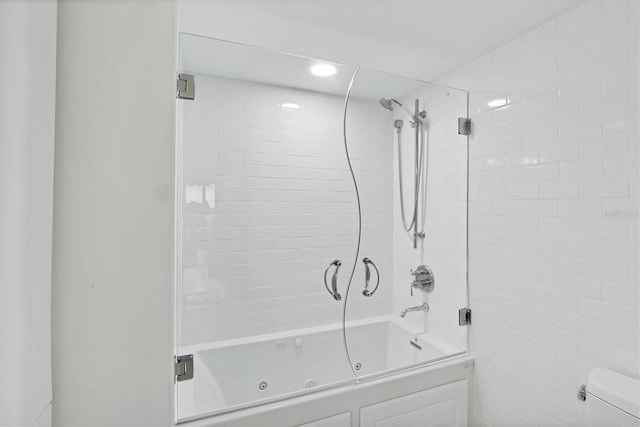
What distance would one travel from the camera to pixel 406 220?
222cm

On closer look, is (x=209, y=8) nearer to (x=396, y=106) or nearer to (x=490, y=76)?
(x=396, y=106)

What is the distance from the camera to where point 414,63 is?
202cm

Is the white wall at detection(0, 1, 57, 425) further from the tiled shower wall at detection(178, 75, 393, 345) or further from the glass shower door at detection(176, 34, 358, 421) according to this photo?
the tiled shower wall at detection(178, 75, 393, 345)

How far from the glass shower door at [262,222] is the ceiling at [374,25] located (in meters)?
0.11

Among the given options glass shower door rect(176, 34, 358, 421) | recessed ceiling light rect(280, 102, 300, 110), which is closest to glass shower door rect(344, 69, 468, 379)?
glass shower door rect(176, 34, 358, 421)

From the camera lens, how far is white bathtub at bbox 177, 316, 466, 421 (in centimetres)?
184

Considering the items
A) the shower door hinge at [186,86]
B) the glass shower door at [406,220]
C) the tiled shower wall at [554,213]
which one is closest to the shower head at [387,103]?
the glass shower door at [406,220]

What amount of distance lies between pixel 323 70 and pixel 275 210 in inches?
37.6

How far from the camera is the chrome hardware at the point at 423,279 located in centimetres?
215

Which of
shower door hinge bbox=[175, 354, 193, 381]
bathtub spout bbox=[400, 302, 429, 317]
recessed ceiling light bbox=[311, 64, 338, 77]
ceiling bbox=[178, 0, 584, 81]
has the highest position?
ceiling bbox=[178, 0, 584, 81]

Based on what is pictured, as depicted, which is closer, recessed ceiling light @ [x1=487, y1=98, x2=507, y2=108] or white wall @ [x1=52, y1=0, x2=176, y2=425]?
white wall @ [x1=52, y1=0, x2=176, y2=425]

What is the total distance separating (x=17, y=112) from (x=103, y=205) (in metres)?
0.22

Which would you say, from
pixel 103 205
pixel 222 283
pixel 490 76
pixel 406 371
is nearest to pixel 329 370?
pixel 406 371

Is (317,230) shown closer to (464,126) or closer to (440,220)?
(440,220)
